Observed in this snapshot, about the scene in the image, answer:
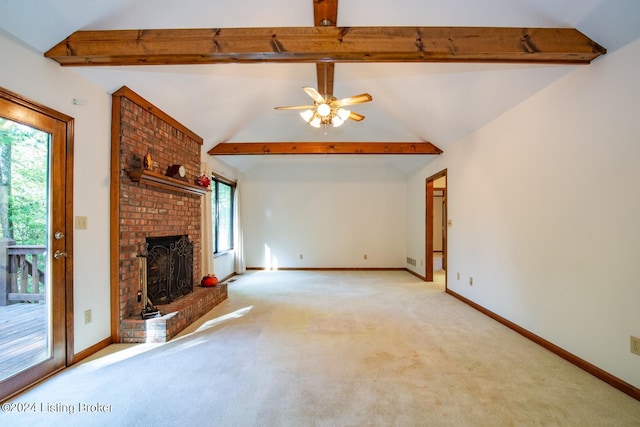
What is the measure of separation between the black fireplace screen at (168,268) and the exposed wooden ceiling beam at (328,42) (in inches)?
76.4

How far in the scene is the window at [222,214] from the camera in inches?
237

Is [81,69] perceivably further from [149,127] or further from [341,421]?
[341,421]

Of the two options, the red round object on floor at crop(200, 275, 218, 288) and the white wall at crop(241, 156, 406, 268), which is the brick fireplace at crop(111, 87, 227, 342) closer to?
the red round object on floor at crop(200, 275, 218, 288)

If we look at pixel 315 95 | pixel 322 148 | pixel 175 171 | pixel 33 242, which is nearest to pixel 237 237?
pixel 322 148

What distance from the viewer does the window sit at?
603 cm

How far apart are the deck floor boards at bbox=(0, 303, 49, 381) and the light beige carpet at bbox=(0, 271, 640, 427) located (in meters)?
0.21

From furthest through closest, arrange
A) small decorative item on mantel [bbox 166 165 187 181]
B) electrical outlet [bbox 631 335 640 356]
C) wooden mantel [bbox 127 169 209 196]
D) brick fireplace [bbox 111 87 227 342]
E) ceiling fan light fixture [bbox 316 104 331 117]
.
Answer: small decorative item on mantel [bbox 166 165 187 181], ceiling fan light fixture [bbox 316 104 331 117], wooden mantel [bbox 127 169 209 196], brick fireplace [bbox 111 87 227 342], electrical outlet [bbox 631 335 640 356]

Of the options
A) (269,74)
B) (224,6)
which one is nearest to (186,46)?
(224,6)

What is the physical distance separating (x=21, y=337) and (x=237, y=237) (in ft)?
15.3

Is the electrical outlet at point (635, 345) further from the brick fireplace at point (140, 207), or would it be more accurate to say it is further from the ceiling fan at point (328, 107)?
the brick fireplace at point (140, 207)

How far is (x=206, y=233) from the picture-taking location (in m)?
5.00

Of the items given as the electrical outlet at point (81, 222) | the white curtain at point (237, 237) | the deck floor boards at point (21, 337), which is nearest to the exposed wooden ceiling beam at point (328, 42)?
the electrical outlet at point (81, 222)

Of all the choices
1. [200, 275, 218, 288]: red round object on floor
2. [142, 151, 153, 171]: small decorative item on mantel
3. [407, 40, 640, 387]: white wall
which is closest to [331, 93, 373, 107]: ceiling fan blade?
[407, 40, 640, 387]: white wall

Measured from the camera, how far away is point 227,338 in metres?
3.00
